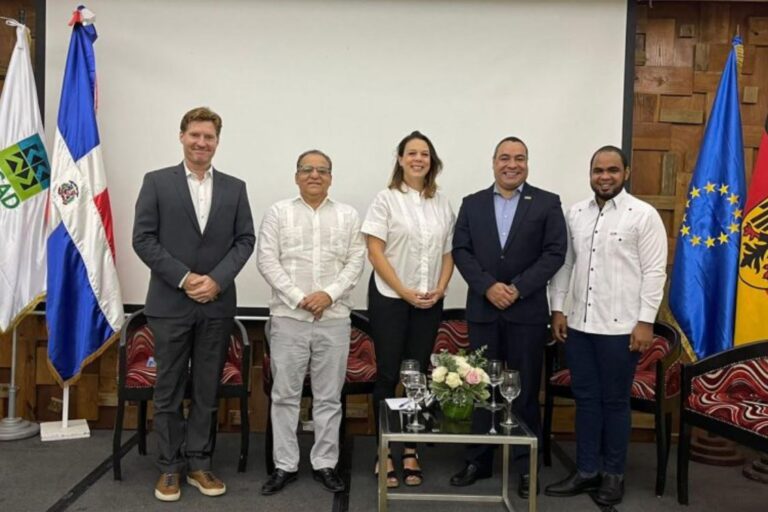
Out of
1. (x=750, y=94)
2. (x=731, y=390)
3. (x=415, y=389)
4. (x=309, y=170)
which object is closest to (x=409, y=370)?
(x=415, y=389)

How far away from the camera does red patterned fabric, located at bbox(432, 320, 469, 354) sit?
4059 millimetres

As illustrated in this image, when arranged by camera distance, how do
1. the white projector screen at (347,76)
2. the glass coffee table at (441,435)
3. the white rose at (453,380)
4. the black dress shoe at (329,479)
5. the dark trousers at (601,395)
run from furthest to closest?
the white projector screen at (347,76)
the black dress shoe at (329,479)
the dark trousers at (601,395)
the white rose at (453,380)
the glass coffee table at (441,435)

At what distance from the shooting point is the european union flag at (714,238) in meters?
3.82

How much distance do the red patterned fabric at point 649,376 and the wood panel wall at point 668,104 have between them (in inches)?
26.6

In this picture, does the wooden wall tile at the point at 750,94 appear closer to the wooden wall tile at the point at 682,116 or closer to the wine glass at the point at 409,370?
the wooden wall tile at the point at 682,116

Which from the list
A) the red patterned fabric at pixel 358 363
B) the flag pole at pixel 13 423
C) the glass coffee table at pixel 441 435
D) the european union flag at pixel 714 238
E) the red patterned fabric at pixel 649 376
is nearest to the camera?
the glass coffee table at pixel 441 435

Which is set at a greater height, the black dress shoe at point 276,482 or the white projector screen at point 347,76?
the white projector screen at point 347,76

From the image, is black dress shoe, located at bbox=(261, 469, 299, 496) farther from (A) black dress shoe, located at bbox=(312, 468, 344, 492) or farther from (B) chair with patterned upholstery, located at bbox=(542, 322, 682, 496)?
(B) chair with patterned upholstery, located at bbox=(542, 322, 682, 496)

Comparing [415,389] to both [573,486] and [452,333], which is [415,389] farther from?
[452,333]

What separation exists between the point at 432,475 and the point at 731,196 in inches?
87.0

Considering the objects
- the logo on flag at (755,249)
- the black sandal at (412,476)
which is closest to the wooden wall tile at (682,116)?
the logo on flag at (755,249)

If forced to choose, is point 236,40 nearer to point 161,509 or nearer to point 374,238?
point 374,238

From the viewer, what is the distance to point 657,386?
3381 mm

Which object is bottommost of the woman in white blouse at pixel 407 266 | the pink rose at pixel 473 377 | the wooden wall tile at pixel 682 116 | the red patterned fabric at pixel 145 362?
the red patterned fabric at pixel 145 362
